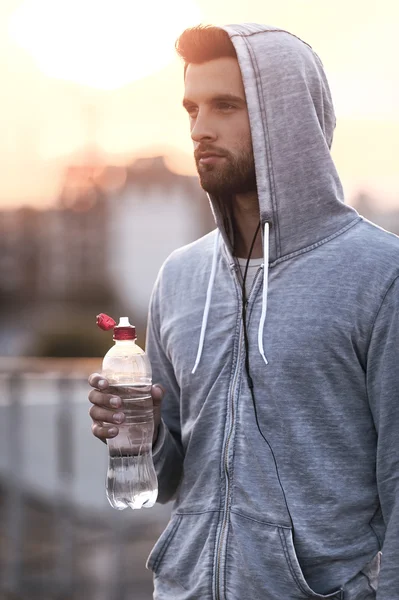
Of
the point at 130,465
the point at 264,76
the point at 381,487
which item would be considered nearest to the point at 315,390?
the point at 381,487

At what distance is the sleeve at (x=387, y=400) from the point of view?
106 inches

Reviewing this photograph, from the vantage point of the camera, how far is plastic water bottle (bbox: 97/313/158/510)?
3.02 m

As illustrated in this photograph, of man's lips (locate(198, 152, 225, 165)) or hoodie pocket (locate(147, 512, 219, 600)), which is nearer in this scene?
hoodie pocket (locate(147, 512, 219, 600))

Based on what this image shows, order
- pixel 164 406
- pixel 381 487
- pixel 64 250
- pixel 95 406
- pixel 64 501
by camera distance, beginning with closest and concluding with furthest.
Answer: pixel 381 487 < pixel 95 406 < pixel 164 406 < pixel 64 501 < pixel 64 250

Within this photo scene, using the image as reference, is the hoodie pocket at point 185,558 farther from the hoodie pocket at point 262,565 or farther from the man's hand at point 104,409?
the man's hand at point 104,409

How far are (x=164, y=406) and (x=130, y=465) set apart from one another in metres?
0.29

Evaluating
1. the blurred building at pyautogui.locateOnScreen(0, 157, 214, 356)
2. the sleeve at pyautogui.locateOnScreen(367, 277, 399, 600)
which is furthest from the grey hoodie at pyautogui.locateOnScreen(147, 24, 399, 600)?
the blurred building at pyautogui.locateOnScreen(0, 157, 214, 356)

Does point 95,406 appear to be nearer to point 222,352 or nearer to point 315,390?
point 222,352

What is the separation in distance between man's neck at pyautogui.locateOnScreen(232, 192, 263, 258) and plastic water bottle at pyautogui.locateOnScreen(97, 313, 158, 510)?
0.51 metres

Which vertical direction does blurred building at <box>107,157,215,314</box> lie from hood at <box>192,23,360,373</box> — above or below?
below

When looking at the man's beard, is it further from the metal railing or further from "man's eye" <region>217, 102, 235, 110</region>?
the metal railing

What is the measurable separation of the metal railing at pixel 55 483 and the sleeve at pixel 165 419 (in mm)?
3005

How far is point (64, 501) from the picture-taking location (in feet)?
21.5

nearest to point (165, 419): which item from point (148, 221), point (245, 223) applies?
point (245, 223)
